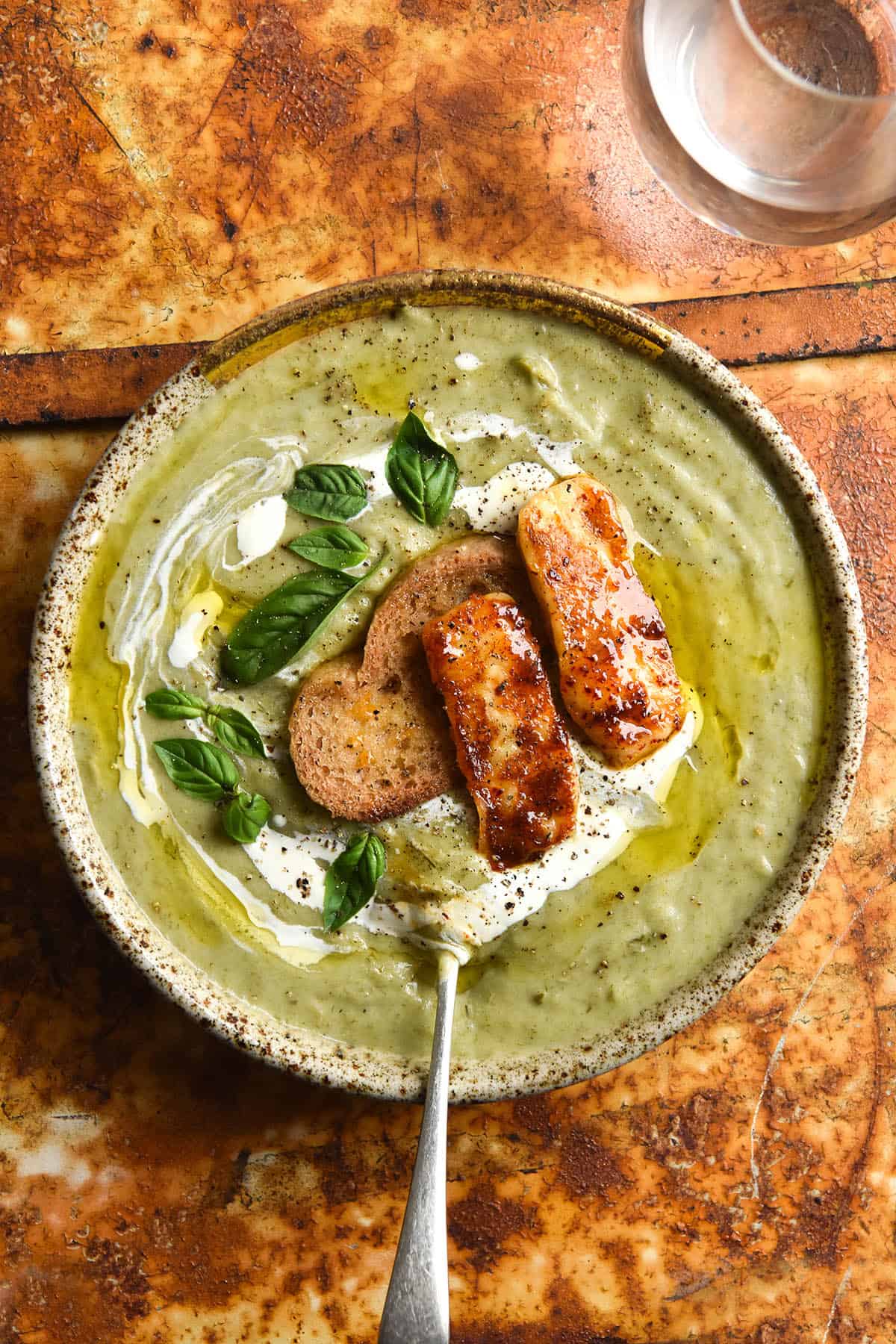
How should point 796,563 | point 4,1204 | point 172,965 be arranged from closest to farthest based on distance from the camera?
point 172,965 < point 796,563 < point 4,1204

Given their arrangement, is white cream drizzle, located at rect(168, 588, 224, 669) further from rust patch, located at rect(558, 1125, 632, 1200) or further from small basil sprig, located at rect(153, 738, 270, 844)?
rust patch, located at rect(558, 1125, 632, 1200)

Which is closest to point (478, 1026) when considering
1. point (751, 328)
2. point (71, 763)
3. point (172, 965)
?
point (172, 965)

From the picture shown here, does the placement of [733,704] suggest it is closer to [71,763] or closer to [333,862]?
[333,862]

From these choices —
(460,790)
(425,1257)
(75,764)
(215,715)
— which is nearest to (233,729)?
(215,715)

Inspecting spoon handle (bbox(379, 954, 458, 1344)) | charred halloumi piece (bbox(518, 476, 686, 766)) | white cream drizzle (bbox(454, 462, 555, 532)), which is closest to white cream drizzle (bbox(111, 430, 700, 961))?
white cream drizzle (bbox(454, 462, 555, 532))

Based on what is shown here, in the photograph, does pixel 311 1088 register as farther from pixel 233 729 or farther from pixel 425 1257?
pixel 233 729
